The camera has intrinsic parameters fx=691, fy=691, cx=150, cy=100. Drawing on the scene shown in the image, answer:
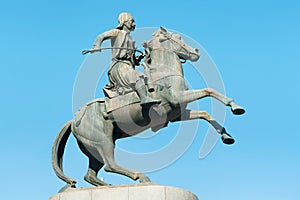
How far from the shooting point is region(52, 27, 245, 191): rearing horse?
14039 mm

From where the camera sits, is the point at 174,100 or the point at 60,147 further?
the point at 60,147

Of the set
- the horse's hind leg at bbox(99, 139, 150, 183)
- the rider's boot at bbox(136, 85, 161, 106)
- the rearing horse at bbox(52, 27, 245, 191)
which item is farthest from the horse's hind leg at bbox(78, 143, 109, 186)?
the rider's boot at bbox(136, 85, 161, 106)

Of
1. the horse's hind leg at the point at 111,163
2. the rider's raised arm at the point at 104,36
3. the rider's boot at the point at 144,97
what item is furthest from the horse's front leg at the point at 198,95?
the rider's raised arm at the point at 104,36

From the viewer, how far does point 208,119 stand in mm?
14312

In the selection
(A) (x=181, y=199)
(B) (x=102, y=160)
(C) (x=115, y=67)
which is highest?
(C) (x=115, y=67)

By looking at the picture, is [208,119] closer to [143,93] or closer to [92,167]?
[143,93]

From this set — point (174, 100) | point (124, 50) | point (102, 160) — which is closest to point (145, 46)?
point (124, 50)

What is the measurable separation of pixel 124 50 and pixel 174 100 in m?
1.76

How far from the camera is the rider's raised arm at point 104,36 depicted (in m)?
14.7

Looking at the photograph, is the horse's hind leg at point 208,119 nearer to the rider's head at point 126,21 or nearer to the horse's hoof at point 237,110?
the horse's hoof at point 237,110

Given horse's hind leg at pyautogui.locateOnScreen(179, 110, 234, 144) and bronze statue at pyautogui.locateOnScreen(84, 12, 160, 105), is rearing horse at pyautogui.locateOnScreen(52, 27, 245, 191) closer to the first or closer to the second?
horse's hind leg at pyautogui.locateOnScreen(179, 110, 234, 144)

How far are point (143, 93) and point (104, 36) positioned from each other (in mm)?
1737

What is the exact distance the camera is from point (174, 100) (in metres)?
13.9

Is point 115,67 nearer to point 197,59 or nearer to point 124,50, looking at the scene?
point 124,50
